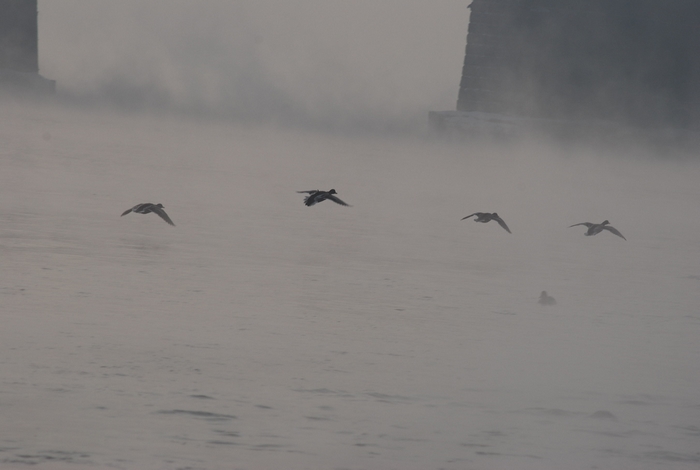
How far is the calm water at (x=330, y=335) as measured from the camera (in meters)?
7.80

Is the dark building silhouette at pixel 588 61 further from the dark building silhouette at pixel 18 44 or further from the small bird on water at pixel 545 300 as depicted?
the small bird on water at pixel 545 300

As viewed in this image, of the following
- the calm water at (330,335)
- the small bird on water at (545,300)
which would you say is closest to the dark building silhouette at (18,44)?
the calm water at (330,335)

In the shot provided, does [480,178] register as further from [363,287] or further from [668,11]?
[363,287]

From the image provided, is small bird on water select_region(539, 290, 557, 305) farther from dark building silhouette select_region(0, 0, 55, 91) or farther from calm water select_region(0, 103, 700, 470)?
dark building silhouette select_region(0, 0, 55, 91)

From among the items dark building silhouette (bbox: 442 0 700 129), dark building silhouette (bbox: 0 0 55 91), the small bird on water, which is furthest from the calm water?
dark building silhouette (bbox: 0 0 55 91)

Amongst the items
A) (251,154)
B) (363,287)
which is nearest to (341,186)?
(251,154)

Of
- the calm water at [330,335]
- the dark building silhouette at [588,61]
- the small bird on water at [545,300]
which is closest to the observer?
the calm water at [330,335]

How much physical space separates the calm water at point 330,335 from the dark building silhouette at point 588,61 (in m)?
12.6

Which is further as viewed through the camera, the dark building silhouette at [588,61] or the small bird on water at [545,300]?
the dark building silhouette at [588,61]

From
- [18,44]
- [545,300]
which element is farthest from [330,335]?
[18,44]

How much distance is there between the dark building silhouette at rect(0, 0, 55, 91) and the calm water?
18065 mm

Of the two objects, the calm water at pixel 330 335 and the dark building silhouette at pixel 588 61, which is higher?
the dark building silhouette at pixel 588 61

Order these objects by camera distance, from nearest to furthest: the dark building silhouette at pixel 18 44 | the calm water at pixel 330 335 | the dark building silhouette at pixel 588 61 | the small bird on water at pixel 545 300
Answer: the calm water at pixel 330 335, the small bird on water at pixel 545 300, the dark building silhouette at pixel 588 61, the dark building silhouette at pixel 18 44

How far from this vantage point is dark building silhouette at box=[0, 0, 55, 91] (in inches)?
1601
